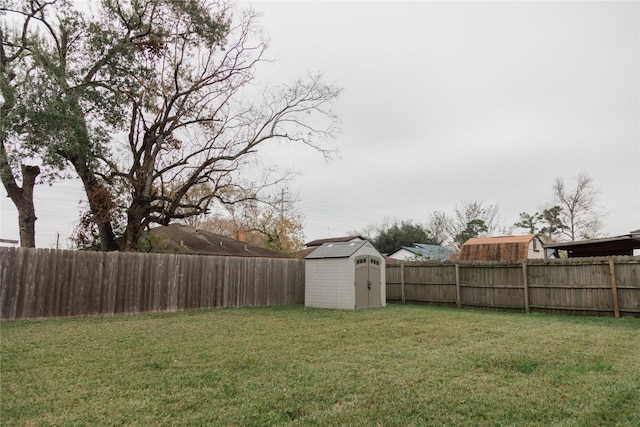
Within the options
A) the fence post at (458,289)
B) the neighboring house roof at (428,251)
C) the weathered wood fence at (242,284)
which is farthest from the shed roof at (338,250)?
the neighboring house roof at (428,251)

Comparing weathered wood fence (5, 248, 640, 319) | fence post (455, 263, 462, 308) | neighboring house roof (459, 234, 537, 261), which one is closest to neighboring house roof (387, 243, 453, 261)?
neighboring house roof (459, 234, 537, 261)

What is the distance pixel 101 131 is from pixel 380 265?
10486 mm

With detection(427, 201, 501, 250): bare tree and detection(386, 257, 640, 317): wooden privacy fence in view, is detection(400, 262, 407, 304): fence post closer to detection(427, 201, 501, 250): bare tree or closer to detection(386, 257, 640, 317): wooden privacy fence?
detection(386, 257, 640, 317): wooden privacy fence

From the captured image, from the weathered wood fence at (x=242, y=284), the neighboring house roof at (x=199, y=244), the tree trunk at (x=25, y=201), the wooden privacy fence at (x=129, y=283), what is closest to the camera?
the wooden privacy fence at (x=129, y=283)

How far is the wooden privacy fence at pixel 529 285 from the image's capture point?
10.6 m

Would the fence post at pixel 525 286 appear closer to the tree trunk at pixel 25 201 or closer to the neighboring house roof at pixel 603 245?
the neighboring house roof at pixel 603 245

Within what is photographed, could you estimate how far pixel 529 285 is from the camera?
12266mm

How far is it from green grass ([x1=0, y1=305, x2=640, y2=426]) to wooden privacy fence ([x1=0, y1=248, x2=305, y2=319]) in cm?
126

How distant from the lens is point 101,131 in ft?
39.4

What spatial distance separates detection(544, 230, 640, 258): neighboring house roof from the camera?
1295cm

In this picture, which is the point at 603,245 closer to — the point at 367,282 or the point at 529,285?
the point at 529,285

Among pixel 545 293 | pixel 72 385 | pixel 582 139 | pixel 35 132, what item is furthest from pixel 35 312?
pixel 582 139

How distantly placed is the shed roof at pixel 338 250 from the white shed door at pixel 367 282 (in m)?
0.39

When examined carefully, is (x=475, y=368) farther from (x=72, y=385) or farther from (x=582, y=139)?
(x=582, y=139)
